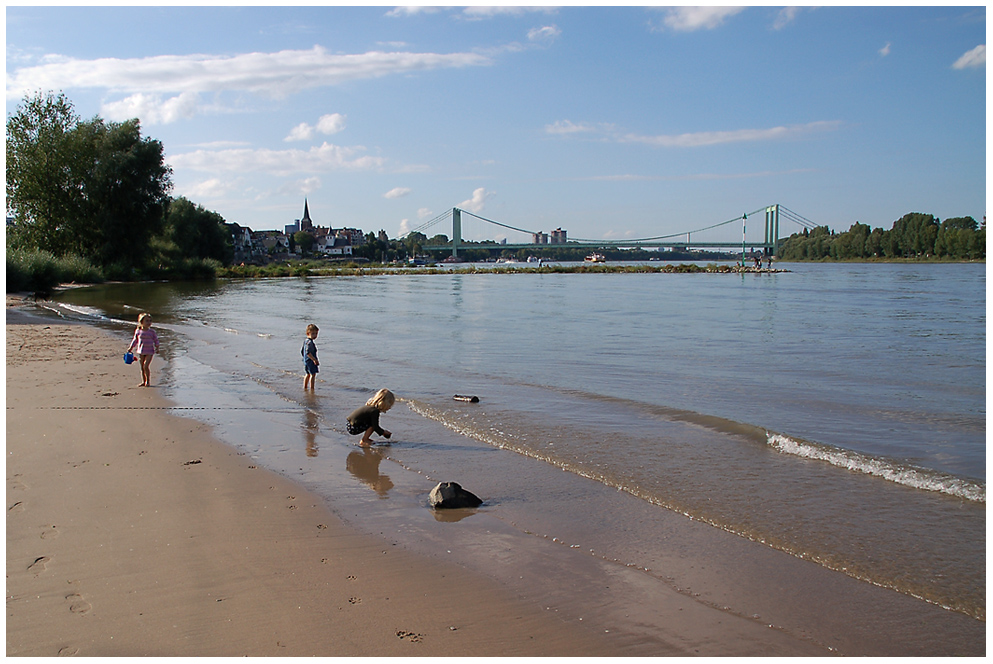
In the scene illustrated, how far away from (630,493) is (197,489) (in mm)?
3874

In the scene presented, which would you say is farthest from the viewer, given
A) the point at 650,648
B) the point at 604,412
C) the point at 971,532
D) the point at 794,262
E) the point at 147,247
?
the point at 794,262

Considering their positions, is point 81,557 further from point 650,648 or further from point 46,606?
point 650,648

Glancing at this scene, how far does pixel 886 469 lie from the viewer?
6.87 metres

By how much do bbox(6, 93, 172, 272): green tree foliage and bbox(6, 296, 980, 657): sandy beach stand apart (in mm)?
49361

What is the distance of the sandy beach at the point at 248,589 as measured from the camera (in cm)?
342

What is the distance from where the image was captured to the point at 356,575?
417cm

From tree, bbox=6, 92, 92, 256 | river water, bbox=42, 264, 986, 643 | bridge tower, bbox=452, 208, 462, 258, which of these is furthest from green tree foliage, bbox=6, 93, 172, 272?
bridge tower, bbox=452, 208, 462, 258

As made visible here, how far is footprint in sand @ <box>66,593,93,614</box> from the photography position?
140 inches

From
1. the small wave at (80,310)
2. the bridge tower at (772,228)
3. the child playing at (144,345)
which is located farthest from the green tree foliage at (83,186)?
the bridge tower at (772,228)

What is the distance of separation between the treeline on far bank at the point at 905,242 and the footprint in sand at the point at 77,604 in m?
136

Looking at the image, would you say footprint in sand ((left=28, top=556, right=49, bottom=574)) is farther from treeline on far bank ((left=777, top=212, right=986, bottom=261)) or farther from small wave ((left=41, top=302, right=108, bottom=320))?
treeline on far bank ((left=777, top=212, right=986, bottom=261))

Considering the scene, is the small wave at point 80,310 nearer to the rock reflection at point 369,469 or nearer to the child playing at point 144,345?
the child playing at point 144,345

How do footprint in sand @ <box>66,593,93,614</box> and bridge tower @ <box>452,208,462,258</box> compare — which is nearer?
footprint in sand @ <box>66,593,93,614</box>

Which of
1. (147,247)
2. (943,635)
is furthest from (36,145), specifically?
(943,635)
